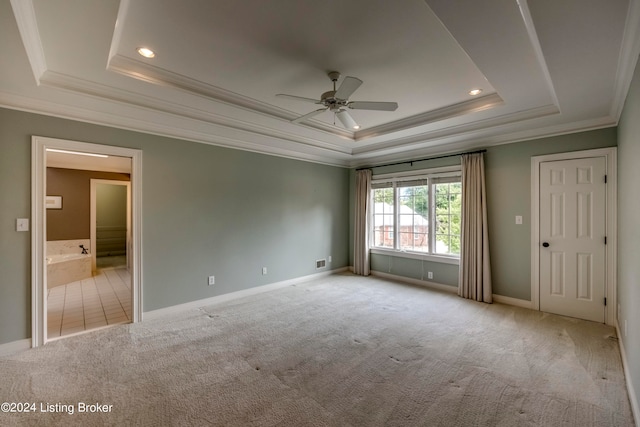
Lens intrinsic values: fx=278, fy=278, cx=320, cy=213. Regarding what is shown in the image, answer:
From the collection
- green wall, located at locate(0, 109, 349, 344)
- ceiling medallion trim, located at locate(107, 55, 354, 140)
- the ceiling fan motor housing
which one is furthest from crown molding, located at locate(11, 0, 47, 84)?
the ceiling fan motor housing

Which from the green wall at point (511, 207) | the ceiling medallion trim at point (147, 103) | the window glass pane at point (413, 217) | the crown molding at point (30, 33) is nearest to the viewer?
the crown molding at point (30, 33)

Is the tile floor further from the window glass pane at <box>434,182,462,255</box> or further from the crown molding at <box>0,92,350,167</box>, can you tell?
the window glass pane at <box>434,182,462,255</box>

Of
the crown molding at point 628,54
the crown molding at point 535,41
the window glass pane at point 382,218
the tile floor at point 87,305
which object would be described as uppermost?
the crown molding at point 535,41

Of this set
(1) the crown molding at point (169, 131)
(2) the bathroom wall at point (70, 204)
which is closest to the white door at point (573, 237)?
(1) the crown molding at point (169, 131)

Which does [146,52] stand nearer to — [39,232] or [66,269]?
[39,232]

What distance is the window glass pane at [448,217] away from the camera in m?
4.89

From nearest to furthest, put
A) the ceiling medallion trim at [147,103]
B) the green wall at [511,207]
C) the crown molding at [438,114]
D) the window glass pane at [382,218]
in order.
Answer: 1. the ceiling medallion trim at [147,103]
2. the crown molding at [438,114]
3. the green wall at [511,207]
4. the window glass pane at [382,218]

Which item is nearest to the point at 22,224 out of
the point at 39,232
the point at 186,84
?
the point at 39,232

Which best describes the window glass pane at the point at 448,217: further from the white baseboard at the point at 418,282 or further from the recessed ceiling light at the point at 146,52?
the recessed ceiling light at the point at 146,52

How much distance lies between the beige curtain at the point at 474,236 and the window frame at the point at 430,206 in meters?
0.25

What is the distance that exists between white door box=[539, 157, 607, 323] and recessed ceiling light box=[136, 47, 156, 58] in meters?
4.88

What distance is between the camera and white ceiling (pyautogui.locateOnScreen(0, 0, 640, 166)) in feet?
5.84

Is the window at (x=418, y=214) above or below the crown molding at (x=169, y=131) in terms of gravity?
below

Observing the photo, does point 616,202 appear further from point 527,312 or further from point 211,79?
point 211,79
